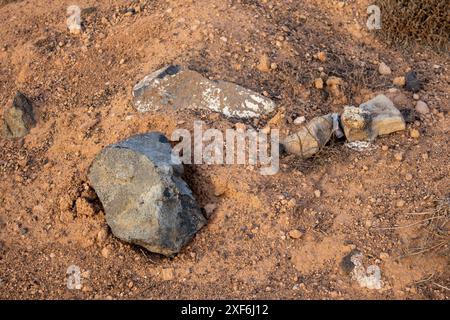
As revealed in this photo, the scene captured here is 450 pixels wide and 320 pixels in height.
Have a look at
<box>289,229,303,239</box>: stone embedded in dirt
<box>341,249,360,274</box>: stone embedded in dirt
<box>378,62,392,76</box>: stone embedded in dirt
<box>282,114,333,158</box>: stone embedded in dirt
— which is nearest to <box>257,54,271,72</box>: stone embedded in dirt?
<box>282,114,333,158</box>: stone embedded in dirt

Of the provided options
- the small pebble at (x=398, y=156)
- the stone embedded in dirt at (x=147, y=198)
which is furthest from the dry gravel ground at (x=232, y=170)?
the stone embedded in dirt at (x=147, y=198)

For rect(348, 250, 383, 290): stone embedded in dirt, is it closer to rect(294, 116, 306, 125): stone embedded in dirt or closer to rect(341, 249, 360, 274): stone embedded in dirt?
rect(341, 249, 360, 274): stone embedded in dirt

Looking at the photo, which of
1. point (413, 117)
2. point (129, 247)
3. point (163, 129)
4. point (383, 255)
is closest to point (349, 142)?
point (413, 117)

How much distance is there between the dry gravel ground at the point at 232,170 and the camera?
3715 millimetres

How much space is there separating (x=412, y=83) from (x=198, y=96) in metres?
1.52

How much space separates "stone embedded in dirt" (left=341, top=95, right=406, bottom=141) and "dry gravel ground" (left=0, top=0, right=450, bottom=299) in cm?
10

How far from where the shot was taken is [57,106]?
15.1 ft

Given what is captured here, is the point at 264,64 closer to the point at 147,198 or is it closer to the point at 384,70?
the point at 384,70

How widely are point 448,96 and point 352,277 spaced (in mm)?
1649

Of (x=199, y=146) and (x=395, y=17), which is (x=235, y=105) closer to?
(x=199, y=146)

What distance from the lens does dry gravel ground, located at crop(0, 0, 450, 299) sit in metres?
3.71

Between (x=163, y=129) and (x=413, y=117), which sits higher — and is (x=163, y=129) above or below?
above

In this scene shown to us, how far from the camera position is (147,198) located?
146 inches

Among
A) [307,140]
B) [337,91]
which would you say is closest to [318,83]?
[337,91]
